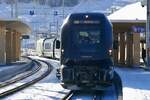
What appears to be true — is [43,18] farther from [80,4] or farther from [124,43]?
[124,43]

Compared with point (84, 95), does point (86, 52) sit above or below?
above

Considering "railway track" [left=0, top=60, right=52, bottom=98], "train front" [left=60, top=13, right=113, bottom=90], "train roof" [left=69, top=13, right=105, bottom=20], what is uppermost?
"train roof" [left=69, top=13, right=105, bottom=20]

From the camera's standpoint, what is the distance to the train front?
2167 cm

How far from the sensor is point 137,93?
2172 centimetres

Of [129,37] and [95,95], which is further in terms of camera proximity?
[129,37]

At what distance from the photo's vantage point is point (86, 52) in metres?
22.1

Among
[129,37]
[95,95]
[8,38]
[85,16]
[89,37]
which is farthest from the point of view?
[8,38]

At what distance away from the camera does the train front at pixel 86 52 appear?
71.1 feet

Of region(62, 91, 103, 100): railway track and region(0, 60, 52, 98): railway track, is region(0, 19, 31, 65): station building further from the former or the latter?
region(62, 91, 103, 100): railway track

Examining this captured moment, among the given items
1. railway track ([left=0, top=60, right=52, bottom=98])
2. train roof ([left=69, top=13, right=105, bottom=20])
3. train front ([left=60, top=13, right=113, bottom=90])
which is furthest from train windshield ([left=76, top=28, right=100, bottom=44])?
railway track ([left=0, top=60, right=52, bottom=98])

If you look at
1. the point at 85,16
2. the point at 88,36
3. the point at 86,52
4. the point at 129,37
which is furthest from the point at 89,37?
the point at 129,37

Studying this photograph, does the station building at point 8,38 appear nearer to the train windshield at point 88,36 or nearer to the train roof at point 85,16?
the train roof at point 85,16

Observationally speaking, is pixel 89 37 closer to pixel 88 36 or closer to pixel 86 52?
pixel 88 36

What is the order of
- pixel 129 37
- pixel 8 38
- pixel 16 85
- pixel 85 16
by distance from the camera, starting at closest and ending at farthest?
1. pixel 85 16
2. pixel 16 85
3. pixel 129 37
4. pixel 8 38
